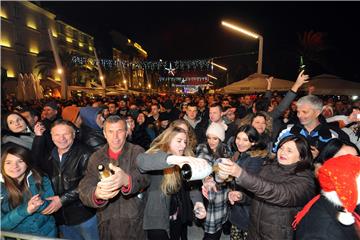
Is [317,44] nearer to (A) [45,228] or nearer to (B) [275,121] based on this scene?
(B) [275,121]

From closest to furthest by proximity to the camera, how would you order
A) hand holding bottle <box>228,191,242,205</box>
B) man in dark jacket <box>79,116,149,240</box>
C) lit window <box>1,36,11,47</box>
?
man in dark jacket <box>79,116,149,240</box> < hand holding bottle <box>228,191,242,205</box> < lit window <box>1,36,11,47</box>

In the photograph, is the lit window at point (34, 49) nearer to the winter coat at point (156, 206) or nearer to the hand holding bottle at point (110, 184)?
the winter coat at point (156, 206)

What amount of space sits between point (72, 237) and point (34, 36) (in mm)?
49155

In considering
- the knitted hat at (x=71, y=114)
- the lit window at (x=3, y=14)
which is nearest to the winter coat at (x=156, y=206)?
the knitted hat at (x=71, y=114)

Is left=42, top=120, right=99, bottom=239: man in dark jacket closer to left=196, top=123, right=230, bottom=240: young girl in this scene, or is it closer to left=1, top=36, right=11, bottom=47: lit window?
left=196, top=123, right=230, bottom=240: young girl

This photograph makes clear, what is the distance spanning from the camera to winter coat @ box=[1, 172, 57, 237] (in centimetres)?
283

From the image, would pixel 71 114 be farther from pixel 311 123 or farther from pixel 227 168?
pixel 311 123

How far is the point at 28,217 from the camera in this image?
2.99m

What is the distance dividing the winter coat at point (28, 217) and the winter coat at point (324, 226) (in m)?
2.73

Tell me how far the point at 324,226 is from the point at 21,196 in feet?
9.96

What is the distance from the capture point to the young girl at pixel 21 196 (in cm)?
284

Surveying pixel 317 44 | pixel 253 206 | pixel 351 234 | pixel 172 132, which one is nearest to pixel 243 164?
pixel 253 206

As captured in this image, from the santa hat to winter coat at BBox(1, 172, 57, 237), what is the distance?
9.56 ft

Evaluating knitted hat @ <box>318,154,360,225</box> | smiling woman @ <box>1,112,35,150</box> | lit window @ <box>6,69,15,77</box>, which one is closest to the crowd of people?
knitted hat @ <box>318,154,360,225</box>
